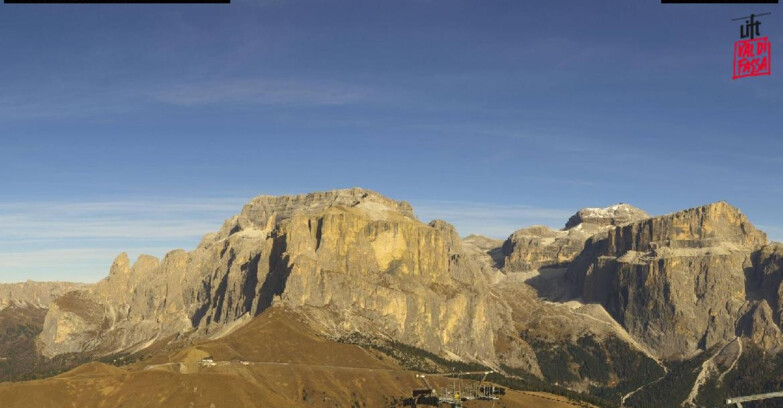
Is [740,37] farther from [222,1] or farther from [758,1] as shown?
[222,1]

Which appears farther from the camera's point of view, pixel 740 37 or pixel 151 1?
pixel 740 37

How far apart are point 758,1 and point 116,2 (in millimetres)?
70405

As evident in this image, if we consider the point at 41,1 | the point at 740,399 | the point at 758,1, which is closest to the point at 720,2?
the point at 758,1

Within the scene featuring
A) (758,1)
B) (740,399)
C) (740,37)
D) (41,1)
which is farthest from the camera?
(740,37)

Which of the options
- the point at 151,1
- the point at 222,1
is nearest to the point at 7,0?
the point at 151,1

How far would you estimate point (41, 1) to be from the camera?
296 ft

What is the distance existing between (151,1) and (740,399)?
228ft

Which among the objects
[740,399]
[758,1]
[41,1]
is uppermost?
[758,1]

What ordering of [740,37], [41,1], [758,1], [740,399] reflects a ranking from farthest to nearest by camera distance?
[740,37], [758,1], [41,1], [740,399]

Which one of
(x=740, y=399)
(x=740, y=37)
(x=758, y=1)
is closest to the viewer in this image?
(x=740, y=399)

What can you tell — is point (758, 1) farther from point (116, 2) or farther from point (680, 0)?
point (116, 2)

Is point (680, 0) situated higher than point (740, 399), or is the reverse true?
point (680, 0)

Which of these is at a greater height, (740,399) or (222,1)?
(222,1)

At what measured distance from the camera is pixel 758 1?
96.9 meters
